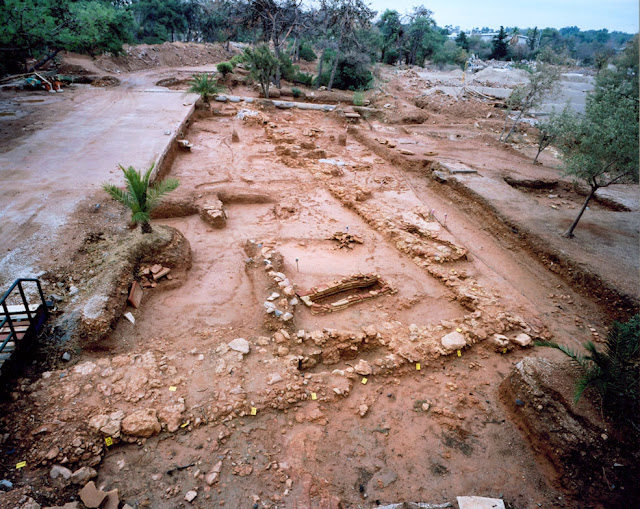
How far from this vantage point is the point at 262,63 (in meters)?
22.5

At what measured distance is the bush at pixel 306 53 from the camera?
38.3 m

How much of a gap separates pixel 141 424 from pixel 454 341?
194 inches

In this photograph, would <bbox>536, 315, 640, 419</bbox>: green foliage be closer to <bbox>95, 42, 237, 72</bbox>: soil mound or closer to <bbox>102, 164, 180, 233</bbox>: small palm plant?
<bbox>102, 164, 180, 233</bbox>: small palm plant

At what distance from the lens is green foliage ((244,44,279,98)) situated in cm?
2233

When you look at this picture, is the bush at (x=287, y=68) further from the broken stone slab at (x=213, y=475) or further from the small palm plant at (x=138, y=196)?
the broken stone slab at (x=213, y=475)

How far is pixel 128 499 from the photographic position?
388 centimetres

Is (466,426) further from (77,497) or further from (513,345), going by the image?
(77,497)

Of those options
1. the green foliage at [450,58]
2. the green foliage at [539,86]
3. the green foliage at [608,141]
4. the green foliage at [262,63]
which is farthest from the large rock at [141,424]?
the green foliage at [450,58]

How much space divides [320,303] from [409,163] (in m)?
9.86

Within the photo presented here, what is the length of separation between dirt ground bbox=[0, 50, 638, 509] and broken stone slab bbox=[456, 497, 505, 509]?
1.14 feet

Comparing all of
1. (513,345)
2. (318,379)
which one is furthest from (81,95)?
(513,345)

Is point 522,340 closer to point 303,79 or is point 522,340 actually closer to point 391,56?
point 303,79

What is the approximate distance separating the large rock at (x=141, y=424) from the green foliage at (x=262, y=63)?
74.5 feet

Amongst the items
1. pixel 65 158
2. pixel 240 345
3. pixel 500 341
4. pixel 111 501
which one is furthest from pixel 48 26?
pixel 500 341
